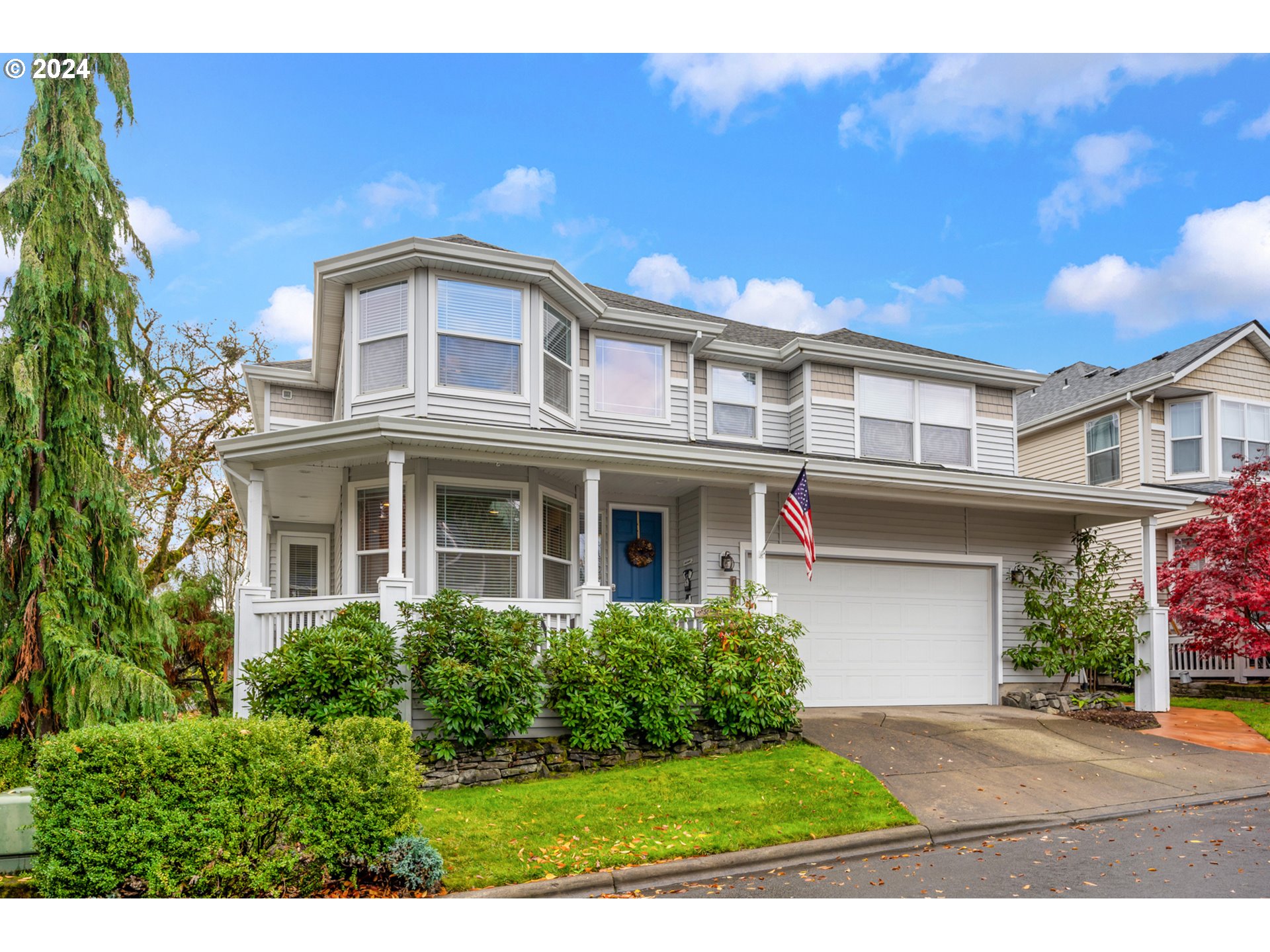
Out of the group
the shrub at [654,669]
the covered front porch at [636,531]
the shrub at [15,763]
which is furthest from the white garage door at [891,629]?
the shrub at [15,763]

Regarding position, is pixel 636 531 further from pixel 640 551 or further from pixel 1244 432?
pixel 1244 432

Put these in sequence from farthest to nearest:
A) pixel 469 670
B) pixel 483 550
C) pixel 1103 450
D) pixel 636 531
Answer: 1. pixel 1103 450
2. pixel 636 531
3. pixel 483 550
4. pixel 469 670

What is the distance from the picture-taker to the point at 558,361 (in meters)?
12.4

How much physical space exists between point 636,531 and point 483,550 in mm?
2908

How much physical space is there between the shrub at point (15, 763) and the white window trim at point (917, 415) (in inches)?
448

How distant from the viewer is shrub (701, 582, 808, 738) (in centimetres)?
973

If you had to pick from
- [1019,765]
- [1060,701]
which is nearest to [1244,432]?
[1060,701]

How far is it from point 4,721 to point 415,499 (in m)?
4.44

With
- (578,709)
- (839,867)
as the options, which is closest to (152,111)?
(578,709)

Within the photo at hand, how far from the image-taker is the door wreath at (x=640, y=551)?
1302 centimetres

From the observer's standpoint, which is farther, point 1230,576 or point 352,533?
point 1230,576

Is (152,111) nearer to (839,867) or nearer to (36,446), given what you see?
(36,446)

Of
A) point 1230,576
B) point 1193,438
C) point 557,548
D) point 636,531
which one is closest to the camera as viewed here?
point 557,548

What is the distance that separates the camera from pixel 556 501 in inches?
467
